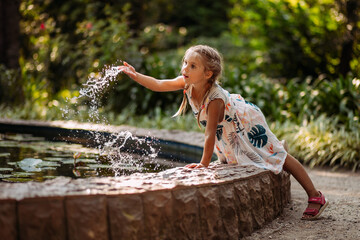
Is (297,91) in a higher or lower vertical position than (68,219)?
higher

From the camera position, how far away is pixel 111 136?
5016mm

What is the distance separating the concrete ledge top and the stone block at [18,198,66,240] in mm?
28

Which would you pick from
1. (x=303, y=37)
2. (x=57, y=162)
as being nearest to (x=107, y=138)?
(x=57, y=162)

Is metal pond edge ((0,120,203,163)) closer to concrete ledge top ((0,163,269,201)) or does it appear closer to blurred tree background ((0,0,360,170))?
blurred tree background ((0,0,360,170))

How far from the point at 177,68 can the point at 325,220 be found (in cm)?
532

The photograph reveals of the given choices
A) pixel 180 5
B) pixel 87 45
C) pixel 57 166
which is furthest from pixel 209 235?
Answer: pixel 180 5

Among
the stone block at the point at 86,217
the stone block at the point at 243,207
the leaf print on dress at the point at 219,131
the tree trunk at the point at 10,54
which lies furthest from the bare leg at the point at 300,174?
the tree trunk at the point at 10,54

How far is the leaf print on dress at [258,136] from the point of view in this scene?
114 inches

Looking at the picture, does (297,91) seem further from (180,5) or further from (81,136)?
(180,5)

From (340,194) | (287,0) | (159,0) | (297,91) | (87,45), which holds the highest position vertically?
(159,0)

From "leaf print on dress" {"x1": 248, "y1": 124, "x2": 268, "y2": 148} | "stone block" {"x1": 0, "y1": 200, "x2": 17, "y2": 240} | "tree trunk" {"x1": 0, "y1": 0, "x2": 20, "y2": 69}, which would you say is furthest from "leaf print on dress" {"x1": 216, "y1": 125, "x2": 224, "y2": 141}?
"tree trunk" {"x1": 0, "y1": 0, "x2": 20, "y2": 69}

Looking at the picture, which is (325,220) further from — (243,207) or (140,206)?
(140,206)

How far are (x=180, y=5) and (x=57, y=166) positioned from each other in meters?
16.7

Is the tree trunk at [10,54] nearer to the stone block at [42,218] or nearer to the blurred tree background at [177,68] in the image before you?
the blurred tree background at [177,68]
